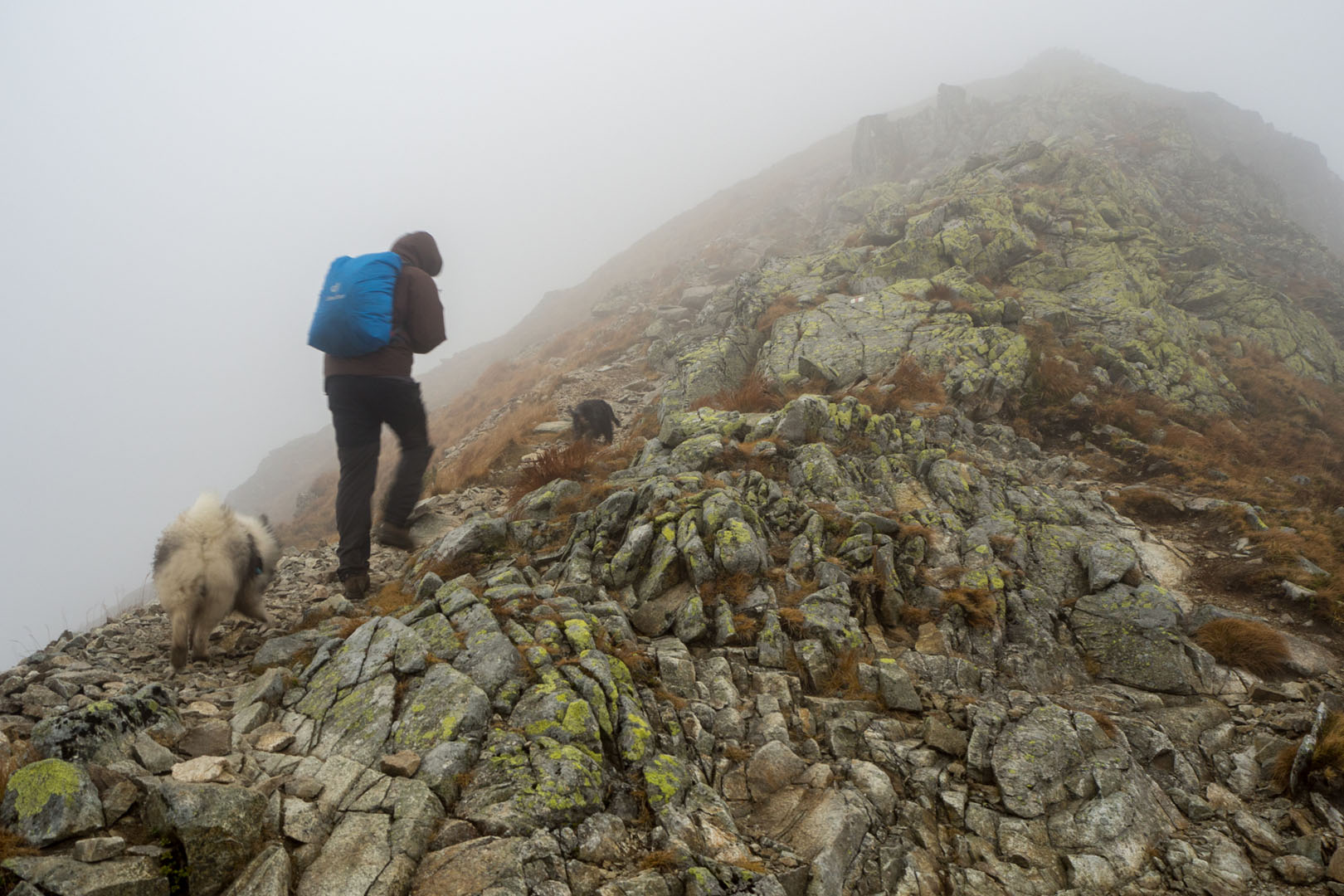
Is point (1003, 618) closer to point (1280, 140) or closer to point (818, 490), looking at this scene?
point (818, 490)

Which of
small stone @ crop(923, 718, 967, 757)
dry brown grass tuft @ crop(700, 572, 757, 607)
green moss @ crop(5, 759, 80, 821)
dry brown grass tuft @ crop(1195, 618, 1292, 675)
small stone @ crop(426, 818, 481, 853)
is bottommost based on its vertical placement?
dry brown grass tuft @ crop(1195, 618, 1292, 675)

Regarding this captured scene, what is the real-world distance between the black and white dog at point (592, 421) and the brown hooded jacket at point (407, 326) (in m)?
6.55

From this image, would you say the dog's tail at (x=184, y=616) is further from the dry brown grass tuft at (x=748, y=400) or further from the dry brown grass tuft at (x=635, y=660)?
the dry brown grass tuft at (x=748, y=400)

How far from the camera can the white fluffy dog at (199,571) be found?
204 inches

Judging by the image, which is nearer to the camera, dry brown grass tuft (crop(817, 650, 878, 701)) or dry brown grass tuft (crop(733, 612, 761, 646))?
dry brown grass tuft (crop(817, 650, 878, 701))

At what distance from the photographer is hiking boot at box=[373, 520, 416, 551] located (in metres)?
6.85

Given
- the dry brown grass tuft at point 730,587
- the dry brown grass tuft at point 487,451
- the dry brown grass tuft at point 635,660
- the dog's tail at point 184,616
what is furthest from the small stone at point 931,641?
the dry brown grass tuft at point 487,451

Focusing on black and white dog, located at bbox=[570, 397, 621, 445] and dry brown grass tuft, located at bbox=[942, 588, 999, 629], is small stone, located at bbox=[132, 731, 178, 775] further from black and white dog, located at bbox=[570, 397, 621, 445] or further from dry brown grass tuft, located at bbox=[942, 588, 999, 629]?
black and white dog, located at bbox=[570, 397, 621, 445]

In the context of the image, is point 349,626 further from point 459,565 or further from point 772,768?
point 772,768

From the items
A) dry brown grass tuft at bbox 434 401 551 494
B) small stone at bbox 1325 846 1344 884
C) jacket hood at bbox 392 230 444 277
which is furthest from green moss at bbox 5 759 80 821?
dry brown grass tuft at bbox 434 401 551 494

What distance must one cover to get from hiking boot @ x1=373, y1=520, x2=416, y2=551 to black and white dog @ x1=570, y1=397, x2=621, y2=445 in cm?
602

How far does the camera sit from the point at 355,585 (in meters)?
6.65

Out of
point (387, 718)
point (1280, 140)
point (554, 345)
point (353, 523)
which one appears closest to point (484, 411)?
point (554, 345)

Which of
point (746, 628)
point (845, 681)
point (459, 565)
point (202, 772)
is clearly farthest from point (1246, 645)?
point (202, 772)
